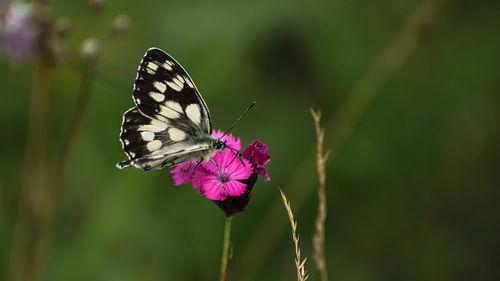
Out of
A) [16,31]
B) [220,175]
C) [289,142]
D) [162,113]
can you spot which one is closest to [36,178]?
[16,31]

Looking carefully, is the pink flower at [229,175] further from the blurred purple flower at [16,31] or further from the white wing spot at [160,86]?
the blurred purple flower at [16,31]

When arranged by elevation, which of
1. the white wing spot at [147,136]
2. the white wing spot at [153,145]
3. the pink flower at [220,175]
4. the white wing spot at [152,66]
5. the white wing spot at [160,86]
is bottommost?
the white wing spot at [153,145]

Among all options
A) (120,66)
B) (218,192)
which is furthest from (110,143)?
(218,192)

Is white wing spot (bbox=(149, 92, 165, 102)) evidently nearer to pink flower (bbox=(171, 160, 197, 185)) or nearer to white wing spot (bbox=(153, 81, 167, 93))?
white wing spot (bbox=(153, 81, 167, 93))

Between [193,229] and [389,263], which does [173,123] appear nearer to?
[193,229]

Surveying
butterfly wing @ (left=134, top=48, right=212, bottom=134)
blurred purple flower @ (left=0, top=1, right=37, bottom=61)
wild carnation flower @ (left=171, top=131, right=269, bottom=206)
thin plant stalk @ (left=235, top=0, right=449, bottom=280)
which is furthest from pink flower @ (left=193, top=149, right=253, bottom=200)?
blurred purple flower @ (left=0, top=1, right=37, bottom=61)

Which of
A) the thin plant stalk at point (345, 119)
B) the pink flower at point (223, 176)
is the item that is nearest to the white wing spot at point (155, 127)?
the pink flower at point (223, 176)

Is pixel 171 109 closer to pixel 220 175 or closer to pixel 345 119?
pixel 220 175

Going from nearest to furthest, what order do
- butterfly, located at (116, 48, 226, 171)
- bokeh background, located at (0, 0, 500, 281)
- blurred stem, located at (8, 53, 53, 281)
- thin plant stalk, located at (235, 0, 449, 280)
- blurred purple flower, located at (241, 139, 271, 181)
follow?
1. blurred purple flower, located at (241, 139, 271, 181)
2. butterfly, located at (116, 48, 226, 171)
3. blurred stem, located at (8, 53, 53, 281)
4. thin plant stalk, located at (235, 0, 449, 280)
5. bokeh background, located at (0, 0, 500, 281)

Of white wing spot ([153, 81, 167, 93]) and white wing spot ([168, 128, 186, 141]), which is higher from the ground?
white wing spot ([153, 81, 167, 93])
